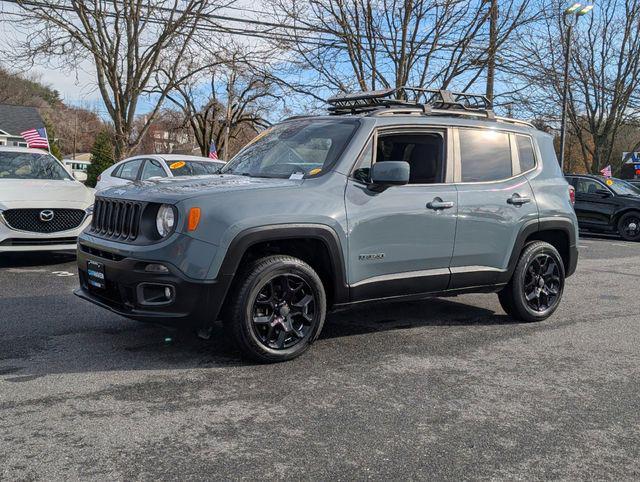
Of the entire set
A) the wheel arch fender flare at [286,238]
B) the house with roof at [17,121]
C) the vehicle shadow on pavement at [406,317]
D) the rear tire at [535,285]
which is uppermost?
the house with roof at [17,121]

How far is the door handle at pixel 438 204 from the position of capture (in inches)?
202

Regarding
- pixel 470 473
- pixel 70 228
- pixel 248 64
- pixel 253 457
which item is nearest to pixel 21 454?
pixel 253 457

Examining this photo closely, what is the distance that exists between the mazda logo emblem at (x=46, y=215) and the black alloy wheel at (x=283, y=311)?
5.02m

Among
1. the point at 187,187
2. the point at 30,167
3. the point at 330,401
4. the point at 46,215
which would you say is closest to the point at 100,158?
the point at 30,167

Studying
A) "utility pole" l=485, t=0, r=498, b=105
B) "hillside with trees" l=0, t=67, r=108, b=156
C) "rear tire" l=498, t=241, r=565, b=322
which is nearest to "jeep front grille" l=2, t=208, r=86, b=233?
"rear tire" l=498, t=241, r=565, b=322

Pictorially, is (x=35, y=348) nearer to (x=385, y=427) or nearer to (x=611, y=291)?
(x=385, y=427)

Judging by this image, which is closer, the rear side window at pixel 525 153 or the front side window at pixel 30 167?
the rear side window at pixel 525 153

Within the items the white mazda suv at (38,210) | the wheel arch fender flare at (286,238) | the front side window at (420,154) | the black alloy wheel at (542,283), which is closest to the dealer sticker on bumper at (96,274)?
the wheel arch fender flare at (286,238)

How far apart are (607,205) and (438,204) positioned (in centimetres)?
1425

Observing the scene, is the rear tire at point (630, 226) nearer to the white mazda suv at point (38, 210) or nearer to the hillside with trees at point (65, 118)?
the white mazda suv at point (38, 210)

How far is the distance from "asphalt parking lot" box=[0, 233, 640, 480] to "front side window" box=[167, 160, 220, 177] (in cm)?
459

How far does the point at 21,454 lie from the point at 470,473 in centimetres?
210

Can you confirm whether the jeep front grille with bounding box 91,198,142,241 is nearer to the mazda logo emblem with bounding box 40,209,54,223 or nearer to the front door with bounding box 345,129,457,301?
the front door with bounding box 345,129,457,301

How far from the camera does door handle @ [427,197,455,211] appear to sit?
5.12 meters
